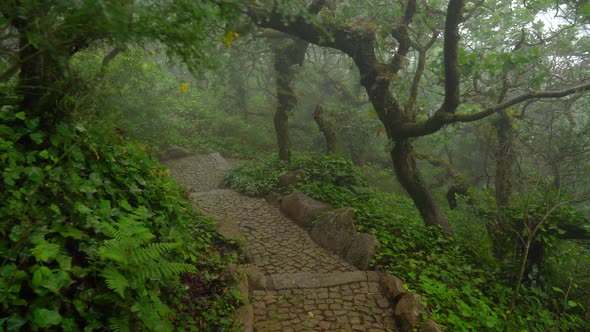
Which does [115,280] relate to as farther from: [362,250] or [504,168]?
[504,168]

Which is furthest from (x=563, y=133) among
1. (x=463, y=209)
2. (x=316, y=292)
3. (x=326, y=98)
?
(x=326, y=98)

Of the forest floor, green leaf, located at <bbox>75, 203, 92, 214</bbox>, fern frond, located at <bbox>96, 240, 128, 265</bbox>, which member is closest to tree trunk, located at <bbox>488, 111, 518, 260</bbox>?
Result: the forest floor

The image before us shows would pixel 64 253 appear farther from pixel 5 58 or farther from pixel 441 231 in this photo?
pixel 441 231

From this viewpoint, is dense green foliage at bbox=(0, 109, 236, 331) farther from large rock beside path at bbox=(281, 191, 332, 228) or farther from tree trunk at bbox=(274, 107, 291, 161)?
tree trunk at bbox=(274, 107, 291, 161)

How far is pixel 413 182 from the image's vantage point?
24.1 feet

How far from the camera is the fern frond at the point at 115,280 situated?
207cm

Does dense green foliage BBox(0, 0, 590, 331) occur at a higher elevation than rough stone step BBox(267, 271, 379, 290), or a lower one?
higher

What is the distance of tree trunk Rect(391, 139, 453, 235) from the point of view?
7285 millimetres

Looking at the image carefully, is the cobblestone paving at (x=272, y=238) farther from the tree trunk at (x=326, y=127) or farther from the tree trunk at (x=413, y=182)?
the tree trunk at (x=326, y=127)

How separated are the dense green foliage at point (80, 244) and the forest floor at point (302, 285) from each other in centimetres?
70

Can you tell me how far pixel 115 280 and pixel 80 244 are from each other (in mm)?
501

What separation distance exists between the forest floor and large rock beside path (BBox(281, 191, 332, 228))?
149mm

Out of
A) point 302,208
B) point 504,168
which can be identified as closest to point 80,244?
point 302,208

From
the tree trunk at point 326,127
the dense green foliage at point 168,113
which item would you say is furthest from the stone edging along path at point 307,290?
the tree trunk at point 326,127
